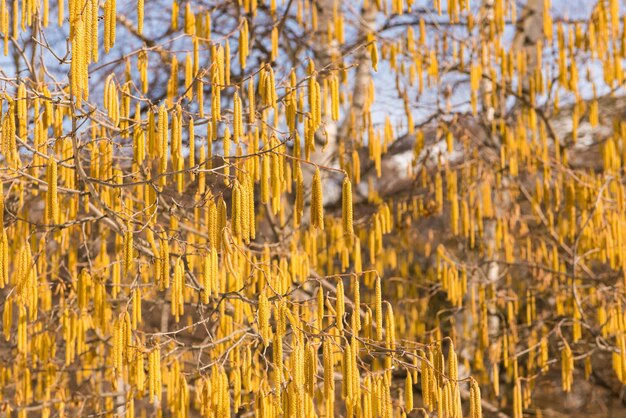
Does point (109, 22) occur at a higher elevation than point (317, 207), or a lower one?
higher

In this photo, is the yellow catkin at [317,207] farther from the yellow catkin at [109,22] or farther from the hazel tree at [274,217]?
the yellow catkin at [109,22]

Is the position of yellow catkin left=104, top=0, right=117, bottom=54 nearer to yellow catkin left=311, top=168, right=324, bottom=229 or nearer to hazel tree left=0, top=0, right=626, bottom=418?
hazel tree left=0, top=0, right=626, bottom=418

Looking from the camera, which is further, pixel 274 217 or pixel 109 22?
pixel 274 217

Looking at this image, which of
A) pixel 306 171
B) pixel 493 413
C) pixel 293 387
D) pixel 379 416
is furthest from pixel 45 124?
pixel 493 413

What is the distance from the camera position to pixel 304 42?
17.2 ft

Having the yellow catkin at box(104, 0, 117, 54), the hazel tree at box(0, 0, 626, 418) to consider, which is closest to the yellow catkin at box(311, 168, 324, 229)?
the hazel tree at box(0, 0, 626, 418)

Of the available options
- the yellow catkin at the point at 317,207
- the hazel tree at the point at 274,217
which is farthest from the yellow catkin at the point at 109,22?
the yellow catkin at the point at 317,207

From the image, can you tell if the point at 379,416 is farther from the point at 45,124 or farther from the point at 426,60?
the point at 426,60

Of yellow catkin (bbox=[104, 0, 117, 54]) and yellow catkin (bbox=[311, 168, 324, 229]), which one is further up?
yellow catkin (bbox=[104, 0, 117, 54])

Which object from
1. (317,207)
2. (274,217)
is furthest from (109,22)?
(274,217)

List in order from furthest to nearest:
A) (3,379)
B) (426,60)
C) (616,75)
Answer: (426,60)
(616,75)
(3,379)

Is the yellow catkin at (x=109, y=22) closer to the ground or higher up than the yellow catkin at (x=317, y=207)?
higher up

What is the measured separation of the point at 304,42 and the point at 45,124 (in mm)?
2828

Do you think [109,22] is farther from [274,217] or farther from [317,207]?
[274,217]
